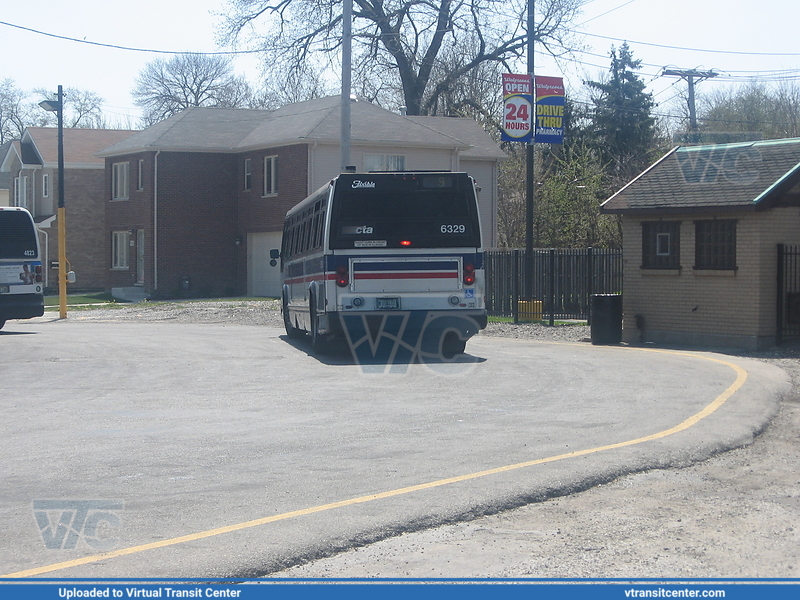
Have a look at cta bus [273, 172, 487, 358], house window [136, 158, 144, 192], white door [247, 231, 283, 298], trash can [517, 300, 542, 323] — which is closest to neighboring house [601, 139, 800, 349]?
trash can [517, 300, 542, 323]

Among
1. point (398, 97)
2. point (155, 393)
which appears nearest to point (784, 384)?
point (155, 393)

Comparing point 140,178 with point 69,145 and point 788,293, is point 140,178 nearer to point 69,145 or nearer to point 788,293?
point 69,145

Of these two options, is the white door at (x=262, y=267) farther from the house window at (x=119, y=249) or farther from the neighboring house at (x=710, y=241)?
the neighboring house at (x=710, y=241)

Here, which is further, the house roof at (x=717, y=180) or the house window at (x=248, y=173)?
the house window at (x=248, y=173)

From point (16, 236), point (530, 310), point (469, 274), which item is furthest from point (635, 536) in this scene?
point (16, 236)

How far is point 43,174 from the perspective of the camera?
47.5m

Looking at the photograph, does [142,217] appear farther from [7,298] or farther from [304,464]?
[304,464]

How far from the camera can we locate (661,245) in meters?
19.7

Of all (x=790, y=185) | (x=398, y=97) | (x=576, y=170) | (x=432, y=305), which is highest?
(x=398, y=97)

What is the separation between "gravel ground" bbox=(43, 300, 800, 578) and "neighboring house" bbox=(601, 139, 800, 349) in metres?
10.4

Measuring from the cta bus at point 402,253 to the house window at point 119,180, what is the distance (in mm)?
28002

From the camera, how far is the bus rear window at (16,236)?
2152 centimetres

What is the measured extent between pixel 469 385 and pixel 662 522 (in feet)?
21.4

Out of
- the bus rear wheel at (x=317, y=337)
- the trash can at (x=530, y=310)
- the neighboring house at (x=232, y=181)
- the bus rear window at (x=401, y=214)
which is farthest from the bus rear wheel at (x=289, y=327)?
the neighboring house at (x=232, y=181)
